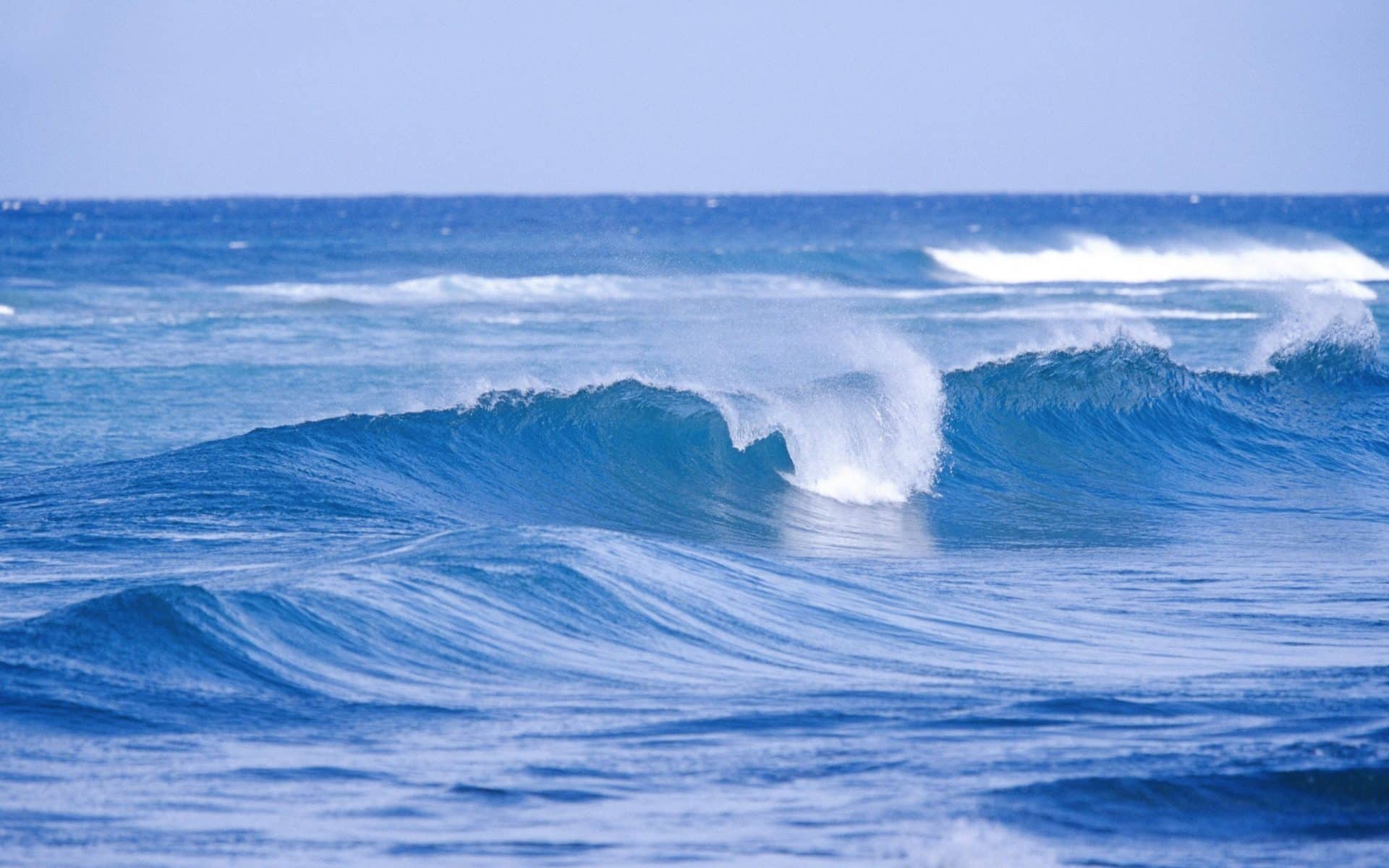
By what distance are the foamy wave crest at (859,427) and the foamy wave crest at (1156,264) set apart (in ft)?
97.3

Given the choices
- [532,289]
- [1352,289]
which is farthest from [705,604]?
[1352,289]

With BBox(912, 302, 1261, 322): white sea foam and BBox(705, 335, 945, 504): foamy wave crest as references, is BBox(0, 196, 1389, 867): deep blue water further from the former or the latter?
BBox(912, 302, 1261, 322): white sea foam

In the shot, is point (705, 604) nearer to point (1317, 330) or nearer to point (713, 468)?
point (713, 468)

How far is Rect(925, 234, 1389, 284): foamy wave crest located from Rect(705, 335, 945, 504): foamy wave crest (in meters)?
29.7

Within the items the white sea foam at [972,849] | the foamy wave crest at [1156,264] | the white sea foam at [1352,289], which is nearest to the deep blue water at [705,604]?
the white sea foam at [972,849]

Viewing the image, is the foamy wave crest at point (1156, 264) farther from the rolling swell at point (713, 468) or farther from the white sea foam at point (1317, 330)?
the rolling swell at point (713, 468)

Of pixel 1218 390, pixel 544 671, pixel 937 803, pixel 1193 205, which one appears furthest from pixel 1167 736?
pixel 1193 205

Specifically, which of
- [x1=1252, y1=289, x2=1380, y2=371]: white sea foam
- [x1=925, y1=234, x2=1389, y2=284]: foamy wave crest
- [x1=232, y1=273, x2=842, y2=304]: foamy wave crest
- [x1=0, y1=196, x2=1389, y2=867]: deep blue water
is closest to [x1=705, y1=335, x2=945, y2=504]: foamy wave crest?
[x1=0, y1=196, x2=1389, y2=867]: deep blue water

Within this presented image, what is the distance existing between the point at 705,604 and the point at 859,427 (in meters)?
5.26

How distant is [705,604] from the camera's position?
24.9ft

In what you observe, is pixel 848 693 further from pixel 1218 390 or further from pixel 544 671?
pixel 1218 390

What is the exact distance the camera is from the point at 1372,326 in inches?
705

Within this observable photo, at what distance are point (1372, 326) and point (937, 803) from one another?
49.4ft

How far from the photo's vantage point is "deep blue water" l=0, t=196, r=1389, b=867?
473 centimetres
